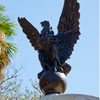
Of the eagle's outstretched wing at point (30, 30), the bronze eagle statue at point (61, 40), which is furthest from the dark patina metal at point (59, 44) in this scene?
the eagle's outstretched wing at point (30, 30)

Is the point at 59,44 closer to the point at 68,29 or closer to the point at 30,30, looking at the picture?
the point at 68,29

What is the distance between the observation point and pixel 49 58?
21.2 ft

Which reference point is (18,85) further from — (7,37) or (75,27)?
(75,27)

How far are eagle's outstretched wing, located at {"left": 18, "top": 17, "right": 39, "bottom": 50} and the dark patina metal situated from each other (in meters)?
0.57

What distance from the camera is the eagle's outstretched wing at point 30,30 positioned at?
24.1 feet

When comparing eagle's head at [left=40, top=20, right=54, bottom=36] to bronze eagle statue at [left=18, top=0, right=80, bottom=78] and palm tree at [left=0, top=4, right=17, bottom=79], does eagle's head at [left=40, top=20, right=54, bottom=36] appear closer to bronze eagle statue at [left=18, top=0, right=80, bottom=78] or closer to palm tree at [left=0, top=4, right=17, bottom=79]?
bronze eagle statue at [left=18, top=0, right=80, bottom=78]

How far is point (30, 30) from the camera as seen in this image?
740 cm

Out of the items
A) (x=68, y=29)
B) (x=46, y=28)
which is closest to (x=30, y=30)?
(x=46, y=28)

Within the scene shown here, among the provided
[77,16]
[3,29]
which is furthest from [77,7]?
[3,29]

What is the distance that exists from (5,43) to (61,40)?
2.62m

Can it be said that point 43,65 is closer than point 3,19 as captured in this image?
Yes

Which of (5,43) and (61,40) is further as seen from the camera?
(5,43)

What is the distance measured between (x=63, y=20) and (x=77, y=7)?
45 cm

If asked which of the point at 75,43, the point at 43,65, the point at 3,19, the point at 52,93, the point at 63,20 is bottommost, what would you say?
the point at 52,93
